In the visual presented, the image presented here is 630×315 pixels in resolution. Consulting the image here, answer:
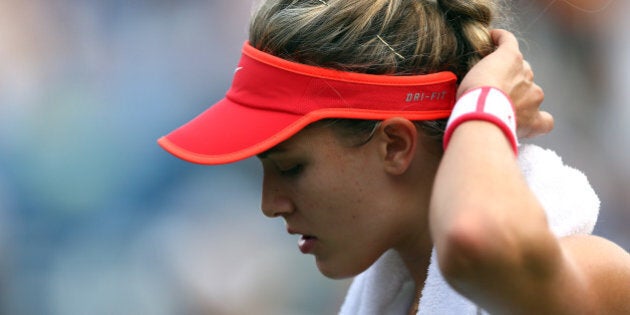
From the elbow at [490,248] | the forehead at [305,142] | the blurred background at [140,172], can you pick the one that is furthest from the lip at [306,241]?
the blurred background at [140,172]

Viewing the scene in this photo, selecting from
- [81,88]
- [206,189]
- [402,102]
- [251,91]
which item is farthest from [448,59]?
[81,88]

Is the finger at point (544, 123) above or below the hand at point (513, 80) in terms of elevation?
below

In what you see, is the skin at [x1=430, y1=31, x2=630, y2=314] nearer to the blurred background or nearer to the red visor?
the red visor

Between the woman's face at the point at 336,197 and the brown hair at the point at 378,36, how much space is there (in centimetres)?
6

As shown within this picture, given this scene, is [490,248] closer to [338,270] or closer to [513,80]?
[513,80]

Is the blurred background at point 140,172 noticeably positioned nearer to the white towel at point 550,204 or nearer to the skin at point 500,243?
the white towel at point 550,204

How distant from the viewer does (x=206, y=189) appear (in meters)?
3.72

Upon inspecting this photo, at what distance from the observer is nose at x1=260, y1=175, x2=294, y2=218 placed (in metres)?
1.89

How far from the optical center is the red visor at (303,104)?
1.80 metres

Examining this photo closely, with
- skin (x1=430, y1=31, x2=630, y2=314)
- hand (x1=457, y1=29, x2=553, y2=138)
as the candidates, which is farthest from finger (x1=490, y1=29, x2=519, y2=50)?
skin (x1=430, y1=31, x2=630, y2=314)

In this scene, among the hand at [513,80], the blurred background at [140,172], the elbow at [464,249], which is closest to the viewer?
the elbow at [464,249]

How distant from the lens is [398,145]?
1852mm

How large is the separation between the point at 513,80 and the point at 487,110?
232 mm

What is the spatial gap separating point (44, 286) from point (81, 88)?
764mm
